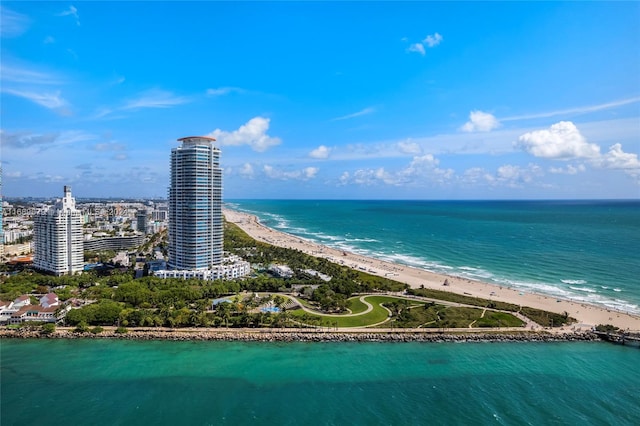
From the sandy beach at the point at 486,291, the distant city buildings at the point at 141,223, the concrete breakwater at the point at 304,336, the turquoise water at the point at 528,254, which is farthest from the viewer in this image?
the distant city buildings at the point at 141,223

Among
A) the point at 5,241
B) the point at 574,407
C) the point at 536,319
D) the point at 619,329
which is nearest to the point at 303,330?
the point at 574,407

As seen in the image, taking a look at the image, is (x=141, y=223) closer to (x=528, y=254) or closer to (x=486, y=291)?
(x=486, y=291)

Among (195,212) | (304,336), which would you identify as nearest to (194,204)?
(195,212)

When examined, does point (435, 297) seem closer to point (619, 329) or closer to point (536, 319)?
point (536, 319)

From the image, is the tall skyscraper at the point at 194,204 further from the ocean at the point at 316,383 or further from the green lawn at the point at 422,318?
the ocean at the point at 316,383

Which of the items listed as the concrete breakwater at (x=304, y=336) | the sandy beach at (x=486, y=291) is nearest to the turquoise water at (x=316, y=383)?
the concrete breakwater at (x=304, y=336)

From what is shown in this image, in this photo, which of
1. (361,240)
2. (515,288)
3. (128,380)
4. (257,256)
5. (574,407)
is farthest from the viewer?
(361,240)

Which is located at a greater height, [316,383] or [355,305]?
[355,305]
